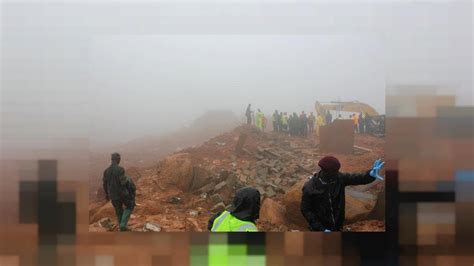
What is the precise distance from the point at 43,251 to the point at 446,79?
8.65 feet

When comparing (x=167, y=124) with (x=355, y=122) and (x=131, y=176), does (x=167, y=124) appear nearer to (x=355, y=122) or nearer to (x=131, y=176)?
(x=131, y=176)

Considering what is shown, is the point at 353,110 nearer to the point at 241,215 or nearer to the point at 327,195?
the point at 327,195

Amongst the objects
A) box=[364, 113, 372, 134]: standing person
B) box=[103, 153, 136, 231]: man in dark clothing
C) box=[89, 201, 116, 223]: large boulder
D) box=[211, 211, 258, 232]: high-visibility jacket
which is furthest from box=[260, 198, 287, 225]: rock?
box=[89, 201, 116, 223]: large boulder

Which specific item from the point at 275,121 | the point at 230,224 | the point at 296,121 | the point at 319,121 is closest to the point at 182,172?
the point at 230,224

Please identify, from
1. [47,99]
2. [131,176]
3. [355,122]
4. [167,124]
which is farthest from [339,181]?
[47,99]

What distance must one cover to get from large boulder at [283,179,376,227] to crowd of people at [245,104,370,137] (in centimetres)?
34

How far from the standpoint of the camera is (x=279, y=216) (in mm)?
2426

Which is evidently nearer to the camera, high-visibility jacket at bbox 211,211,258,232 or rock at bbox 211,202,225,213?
high-visibility jacket at bbox 211,211,258,232

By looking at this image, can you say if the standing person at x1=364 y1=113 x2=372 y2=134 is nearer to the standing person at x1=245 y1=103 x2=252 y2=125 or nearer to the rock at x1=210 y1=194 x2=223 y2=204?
the standing person at x1=245 y1=103 x2=252 y2=125

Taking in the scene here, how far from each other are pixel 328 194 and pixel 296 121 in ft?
1.70

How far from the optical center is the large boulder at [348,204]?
242 cm

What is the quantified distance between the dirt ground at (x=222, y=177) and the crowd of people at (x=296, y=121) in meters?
0.05

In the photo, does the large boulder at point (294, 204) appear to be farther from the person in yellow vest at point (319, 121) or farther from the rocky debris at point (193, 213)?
the rocky debris at point (193, 213)

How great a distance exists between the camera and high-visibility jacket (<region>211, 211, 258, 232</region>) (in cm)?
232
